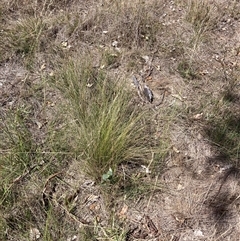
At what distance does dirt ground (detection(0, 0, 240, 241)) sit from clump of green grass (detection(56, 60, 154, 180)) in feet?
0.41

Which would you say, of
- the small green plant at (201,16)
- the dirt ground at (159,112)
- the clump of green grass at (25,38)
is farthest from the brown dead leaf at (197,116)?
the clump of green grass at (25,38)

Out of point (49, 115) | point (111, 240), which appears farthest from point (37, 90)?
point (111, 240)

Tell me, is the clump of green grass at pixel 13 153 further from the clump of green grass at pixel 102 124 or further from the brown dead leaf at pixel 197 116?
the brown dead leaf at pixel 197 116

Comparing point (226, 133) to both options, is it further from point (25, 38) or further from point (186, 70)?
point (25, 38)

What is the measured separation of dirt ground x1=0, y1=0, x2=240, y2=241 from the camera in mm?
2416

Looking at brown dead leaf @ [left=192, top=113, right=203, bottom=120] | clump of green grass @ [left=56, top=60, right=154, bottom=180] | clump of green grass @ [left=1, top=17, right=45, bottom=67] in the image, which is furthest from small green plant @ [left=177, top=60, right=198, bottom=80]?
clump of green grass @ [left=1, top=17, right=45, bottom=67]

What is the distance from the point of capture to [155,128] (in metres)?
2.94

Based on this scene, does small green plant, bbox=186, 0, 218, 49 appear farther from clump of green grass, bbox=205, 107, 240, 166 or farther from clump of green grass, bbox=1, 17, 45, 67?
clump of green grass, bbox=1, 17, 45, 67

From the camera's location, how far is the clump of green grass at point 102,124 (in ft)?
8.22

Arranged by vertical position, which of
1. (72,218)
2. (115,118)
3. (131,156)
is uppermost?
(115,118)

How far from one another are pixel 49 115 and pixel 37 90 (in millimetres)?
343

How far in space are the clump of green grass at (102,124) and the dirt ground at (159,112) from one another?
124mm

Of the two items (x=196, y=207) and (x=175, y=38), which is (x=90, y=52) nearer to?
(x=175, y=38)

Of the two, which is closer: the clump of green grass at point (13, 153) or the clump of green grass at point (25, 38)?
the clump of green grass at point (13, 153)
